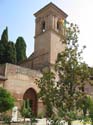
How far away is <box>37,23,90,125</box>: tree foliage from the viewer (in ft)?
33.1

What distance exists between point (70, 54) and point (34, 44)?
23360mm

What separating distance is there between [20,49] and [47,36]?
35.3 feet

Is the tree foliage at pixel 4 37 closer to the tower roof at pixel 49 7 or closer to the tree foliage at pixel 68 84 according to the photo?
the tower roof at pixel 49 7

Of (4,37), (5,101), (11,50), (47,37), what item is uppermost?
(4,37)

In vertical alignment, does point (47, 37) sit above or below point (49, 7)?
below

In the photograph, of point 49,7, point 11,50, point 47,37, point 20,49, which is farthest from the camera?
point 20,49

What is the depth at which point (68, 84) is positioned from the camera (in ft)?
34.2

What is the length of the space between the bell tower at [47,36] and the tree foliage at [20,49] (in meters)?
8.20

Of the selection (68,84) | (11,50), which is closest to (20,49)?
(11,50)

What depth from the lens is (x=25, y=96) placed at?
2727 centimetres

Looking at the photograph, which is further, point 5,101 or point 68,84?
point 5,101

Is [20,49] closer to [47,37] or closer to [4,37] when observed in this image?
[4,37]

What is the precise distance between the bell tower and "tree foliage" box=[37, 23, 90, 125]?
19.4m

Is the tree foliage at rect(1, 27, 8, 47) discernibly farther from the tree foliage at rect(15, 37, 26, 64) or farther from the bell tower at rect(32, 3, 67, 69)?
the bell tower at rect(32, 3, 67, 69)
